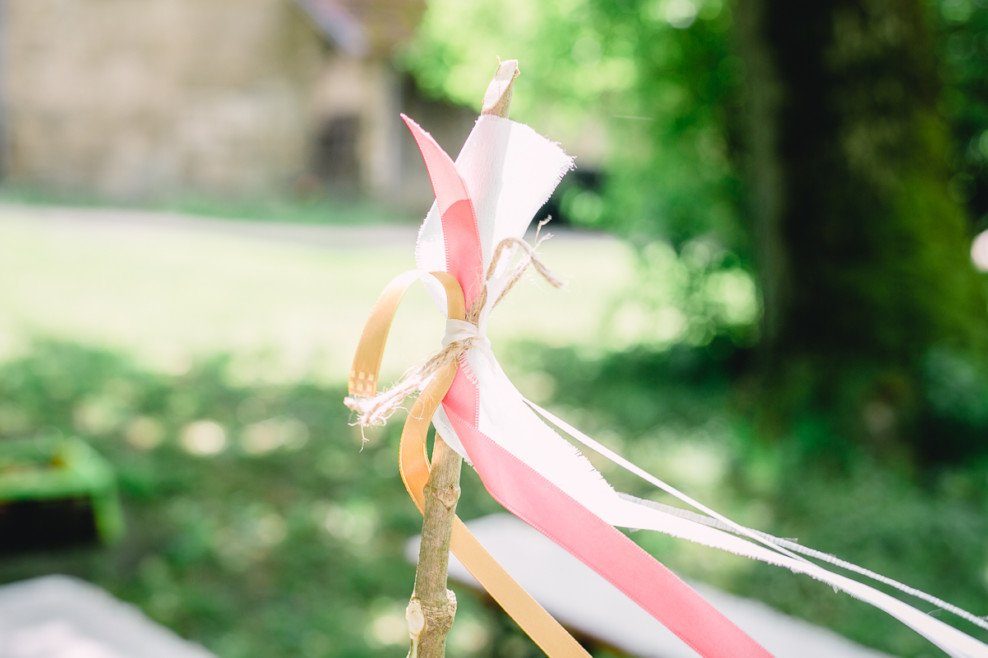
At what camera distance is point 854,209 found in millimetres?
5090

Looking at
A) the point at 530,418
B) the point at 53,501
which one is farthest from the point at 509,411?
the point at 53,501

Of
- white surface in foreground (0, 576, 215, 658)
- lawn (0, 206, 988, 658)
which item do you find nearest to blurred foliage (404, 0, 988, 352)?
lawn (0, 206, 988, 658)

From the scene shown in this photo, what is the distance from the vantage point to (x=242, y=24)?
17844 mm

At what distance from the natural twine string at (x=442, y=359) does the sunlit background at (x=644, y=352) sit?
214cm

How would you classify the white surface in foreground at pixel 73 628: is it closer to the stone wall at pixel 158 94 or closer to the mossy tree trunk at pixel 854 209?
the mossy tree trunk at pixel 854 209

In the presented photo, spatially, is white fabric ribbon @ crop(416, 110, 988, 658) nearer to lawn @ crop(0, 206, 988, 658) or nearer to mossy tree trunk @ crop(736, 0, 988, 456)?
lawn @ crop(0, 206, 988, 658)

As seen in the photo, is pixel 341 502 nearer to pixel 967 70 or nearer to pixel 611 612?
pixel 611 612

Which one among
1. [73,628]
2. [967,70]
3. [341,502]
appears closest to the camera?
[73,628]

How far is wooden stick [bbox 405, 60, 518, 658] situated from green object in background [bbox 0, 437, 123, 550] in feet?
10.8

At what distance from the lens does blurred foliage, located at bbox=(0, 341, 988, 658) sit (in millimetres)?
3611

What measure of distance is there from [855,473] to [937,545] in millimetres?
628

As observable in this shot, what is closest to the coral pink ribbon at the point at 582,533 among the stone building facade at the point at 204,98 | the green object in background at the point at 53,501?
the green object in background at the point at 53,501

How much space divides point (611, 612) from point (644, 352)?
478 cm

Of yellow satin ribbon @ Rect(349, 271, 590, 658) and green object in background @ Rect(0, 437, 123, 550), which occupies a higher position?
yellow satin ribbon @ Rect(349, 271, 590, 658)
